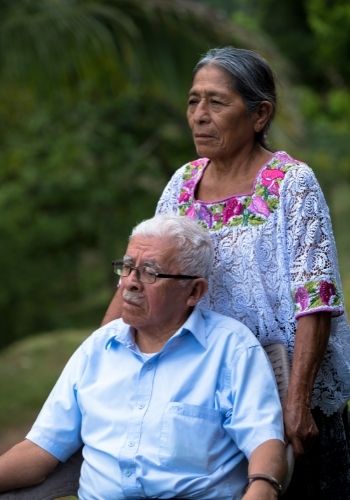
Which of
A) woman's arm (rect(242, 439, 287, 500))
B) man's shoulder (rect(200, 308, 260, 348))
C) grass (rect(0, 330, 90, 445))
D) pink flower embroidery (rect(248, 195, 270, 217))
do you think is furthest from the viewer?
grass (rect(0, 330, 90, 445))

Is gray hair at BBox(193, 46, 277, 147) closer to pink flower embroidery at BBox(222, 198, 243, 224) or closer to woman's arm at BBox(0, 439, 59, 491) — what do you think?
pink flower embroidery at BBox(222, 198, 243, 224)

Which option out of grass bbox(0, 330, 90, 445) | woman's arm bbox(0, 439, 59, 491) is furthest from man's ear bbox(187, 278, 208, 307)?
grass bbox(0, 330, 90, 445)

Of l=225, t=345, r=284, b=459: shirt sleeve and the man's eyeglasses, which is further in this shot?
the man's eyeglasses

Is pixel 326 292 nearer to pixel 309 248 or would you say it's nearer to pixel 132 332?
pixel 309 248

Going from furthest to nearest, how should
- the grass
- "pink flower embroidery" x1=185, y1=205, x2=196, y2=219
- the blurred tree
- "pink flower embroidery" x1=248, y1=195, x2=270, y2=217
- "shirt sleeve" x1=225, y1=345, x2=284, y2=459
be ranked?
1. the grass
2. the blurred tree
3. "pink flower embroidery" x1=185, y1=205, x2=196, y2=219
4. "pink flower embroidery" x1=248, y1=195, x2=270, y2=217
5. "shirt sleeve" x1=225, y1=345, x2=284, y2=459

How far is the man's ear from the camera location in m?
3.19

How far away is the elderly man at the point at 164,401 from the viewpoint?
3014mm

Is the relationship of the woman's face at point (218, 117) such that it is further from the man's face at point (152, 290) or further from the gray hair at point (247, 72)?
the man's face at point (152, 290)

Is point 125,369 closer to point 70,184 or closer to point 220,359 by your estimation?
point 220,359

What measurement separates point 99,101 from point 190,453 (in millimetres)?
11110

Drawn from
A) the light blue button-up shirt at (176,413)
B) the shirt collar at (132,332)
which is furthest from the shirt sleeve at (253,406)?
the shirt collar at (132,332)

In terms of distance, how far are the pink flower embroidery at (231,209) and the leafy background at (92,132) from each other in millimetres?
5123

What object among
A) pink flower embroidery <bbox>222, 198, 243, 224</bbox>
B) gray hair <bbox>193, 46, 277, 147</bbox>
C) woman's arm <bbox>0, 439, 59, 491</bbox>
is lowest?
woman's arm <bbox>0, 439, 59, 491</bbox>

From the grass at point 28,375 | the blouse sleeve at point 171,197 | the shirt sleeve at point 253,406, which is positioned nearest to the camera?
the shirt sleeve at point 253,406
